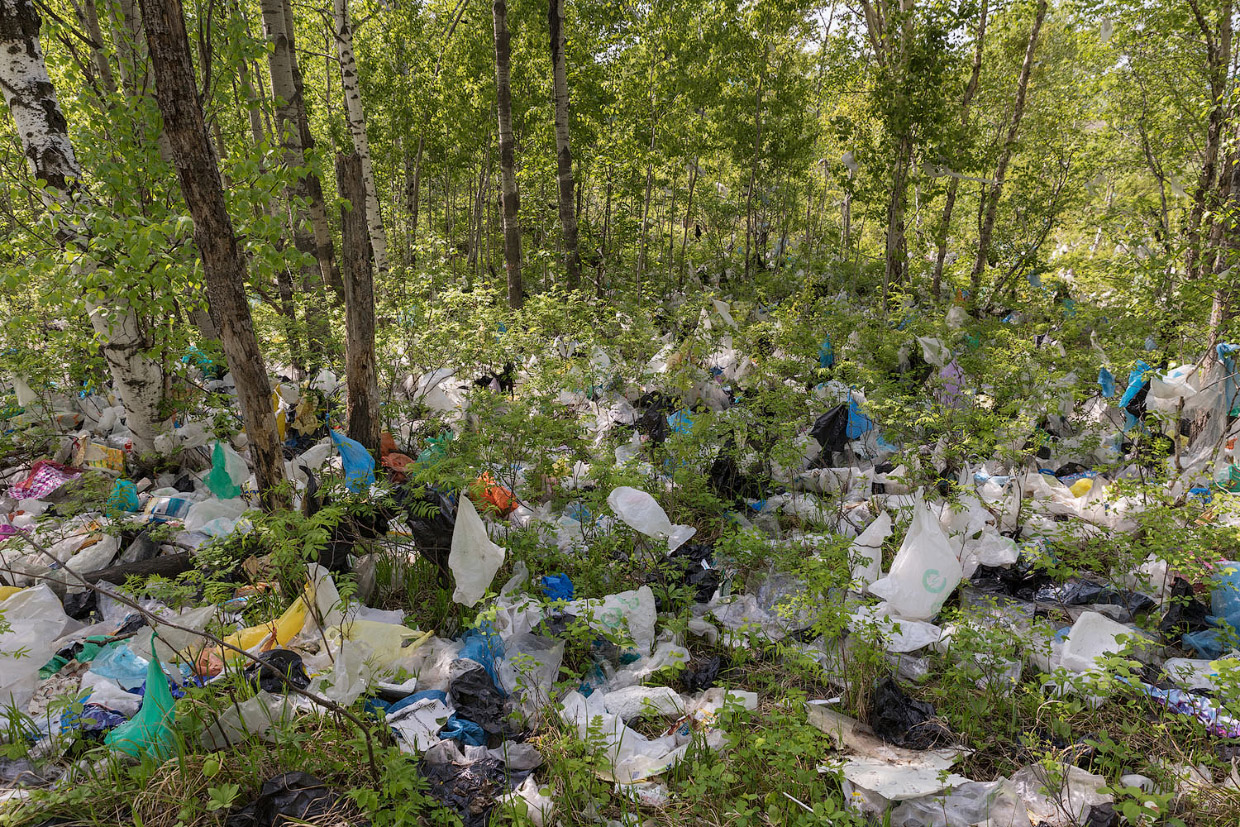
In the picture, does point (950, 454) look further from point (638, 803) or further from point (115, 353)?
point (115, 353)

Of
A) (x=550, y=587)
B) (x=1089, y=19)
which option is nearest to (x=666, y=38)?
(x=1089, y=19)

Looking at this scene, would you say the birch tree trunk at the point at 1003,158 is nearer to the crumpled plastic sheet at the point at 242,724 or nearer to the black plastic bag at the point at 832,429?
the black plastic bag at the point at 832,429

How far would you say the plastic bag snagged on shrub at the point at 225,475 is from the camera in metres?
4.02

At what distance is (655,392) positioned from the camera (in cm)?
568

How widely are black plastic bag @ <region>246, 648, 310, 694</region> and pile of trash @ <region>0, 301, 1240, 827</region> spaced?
0.01 metres

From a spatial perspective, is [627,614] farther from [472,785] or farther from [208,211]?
[208,211]

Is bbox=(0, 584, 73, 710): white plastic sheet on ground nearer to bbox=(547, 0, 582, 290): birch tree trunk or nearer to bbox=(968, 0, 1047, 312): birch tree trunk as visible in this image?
bbox=(547, 0, 582, 290): birch tree trunk

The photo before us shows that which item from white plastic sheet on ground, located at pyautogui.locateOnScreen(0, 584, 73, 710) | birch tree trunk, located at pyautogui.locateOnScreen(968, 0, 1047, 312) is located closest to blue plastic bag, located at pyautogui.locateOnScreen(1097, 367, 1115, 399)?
birch tree trunk, located at pyautogui.locateOnScreen(968, 0, 1047, 312)

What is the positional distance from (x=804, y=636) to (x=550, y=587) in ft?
3.95

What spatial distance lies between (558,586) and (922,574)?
5.54 feet

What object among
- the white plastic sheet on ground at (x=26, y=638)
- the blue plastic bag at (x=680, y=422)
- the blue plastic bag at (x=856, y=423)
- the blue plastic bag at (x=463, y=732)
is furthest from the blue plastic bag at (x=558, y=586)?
the blue plastic bag at (x=856, y=423)

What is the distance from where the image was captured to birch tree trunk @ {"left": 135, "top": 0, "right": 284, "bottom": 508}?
2.69 metres

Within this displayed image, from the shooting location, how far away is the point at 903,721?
243 cm

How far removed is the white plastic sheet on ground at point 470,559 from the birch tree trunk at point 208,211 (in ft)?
3.14
